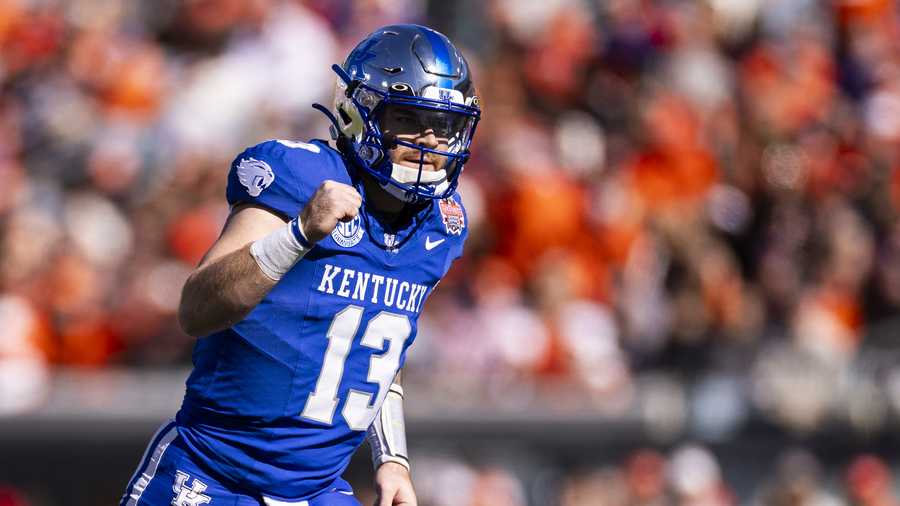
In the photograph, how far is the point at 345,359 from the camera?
4035 millimetres

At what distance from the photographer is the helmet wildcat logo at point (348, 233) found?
157 inches

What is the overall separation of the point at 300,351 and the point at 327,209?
0.54 m

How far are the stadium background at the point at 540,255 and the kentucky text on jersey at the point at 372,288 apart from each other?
164 inches

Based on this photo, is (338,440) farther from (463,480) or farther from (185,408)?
(463,480)

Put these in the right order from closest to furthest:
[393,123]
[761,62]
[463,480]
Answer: [393,123]
[463,480]
[761,62]

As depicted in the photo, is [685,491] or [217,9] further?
[217,9]

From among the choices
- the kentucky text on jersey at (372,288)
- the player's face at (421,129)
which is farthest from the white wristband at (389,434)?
the player's face at (421,129)

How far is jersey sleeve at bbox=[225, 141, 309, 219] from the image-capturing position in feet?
12.7

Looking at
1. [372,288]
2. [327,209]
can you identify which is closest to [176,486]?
[372,288]

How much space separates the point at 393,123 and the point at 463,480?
4.90 meters

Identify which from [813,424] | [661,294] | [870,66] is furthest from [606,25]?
[813,424]

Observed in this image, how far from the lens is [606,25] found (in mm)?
11688

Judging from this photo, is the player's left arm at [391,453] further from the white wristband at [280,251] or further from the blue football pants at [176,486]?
the white wristband at [280,251]

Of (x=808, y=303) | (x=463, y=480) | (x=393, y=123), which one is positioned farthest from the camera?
(x=808, y=303)
